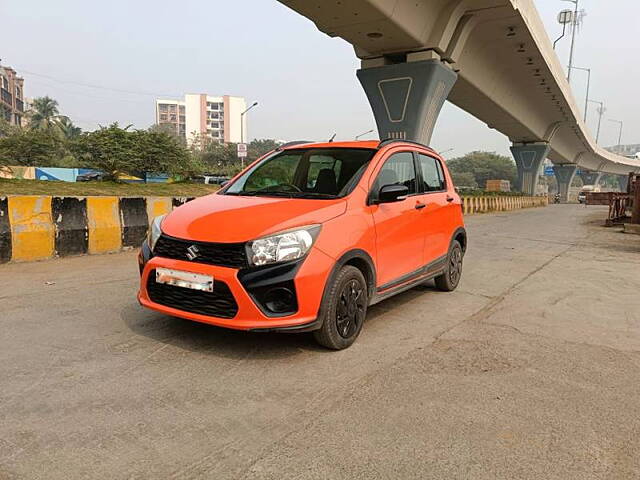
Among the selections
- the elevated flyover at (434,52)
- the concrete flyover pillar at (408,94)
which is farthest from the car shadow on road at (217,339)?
the concrete flyover pillar at (408,94)

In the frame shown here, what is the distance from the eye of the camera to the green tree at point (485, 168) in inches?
5344

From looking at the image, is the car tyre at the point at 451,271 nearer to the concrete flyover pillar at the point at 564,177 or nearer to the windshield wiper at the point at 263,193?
the windshield wiper at the point at 263,193

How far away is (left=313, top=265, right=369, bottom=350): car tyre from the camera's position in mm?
3580

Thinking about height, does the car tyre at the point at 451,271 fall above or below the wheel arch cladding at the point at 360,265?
below

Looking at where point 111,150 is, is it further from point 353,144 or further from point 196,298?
point 196,298

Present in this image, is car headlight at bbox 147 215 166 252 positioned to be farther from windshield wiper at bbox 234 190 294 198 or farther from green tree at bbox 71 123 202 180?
green tree at bbox 71 123 202 180

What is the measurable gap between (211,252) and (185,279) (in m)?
0.29

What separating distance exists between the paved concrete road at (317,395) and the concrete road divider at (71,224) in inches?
62.3

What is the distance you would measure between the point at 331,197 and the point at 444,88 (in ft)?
57.2

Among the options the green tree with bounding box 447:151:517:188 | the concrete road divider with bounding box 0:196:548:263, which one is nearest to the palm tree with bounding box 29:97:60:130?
the concrete road divider with bounding box 0:196:548:263

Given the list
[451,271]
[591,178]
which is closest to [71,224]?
[451,271]

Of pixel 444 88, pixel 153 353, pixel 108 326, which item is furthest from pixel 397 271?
pixel 444 88

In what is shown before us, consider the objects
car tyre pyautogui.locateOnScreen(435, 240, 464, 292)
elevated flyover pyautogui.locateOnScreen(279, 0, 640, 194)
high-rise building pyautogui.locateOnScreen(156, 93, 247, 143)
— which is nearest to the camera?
car tyre pyautogui.locateOnScreen(435, 240, 464, 292)

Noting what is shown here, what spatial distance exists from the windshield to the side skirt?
98 cm
